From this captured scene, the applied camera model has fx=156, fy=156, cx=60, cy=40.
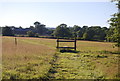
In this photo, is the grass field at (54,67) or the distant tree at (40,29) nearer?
the grass field at (54,67)

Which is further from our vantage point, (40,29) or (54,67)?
(40,29)

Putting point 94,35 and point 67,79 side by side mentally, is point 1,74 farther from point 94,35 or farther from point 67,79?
point 94,35

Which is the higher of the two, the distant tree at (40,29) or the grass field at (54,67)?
the distant tree at (40,29)

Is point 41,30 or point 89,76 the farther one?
point 41,30

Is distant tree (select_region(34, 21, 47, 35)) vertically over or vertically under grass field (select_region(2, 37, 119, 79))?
over

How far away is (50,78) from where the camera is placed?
23.7 ft

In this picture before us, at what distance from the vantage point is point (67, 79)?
7109mm

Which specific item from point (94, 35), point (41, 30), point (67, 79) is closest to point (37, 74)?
point (67, 79)

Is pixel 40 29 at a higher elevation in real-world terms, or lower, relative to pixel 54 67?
higher

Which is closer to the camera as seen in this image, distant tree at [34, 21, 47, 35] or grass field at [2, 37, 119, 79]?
grass field at [2, 37, 119, 79]

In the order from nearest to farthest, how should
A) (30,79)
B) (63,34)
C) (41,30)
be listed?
(30,79) < (63,34) < (41,30)

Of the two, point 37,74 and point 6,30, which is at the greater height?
point 6,30

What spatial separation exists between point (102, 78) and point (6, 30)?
69.6m

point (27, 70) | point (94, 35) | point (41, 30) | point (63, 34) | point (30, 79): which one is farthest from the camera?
point (41, 30)
